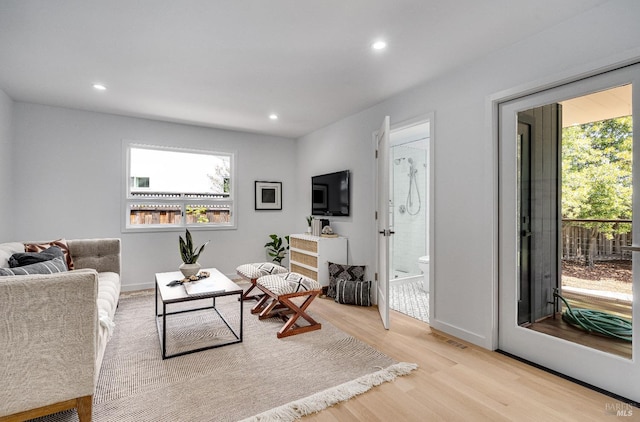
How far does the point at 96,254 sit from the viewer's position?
3.38 meters

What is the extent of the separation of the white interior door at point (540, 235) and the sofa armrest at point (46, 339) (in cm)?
282

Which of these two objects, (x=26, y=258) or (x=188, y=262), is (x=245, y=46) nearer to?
(x=188, y=262)

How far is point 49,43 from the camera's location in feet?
7.78

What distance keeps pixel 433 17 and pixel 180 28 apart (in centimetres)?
174

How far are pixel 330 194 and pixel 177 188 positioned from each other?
2315 millimetres

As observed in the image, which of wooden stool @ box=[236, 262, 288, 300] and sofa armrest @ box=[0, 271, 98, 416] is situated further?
wooden stool @ box=[236, 262, 288, 300]

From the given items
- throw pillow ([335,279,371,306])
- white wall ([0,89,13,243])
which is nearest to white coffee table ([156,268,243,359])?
throw pillow ([335,279,371,306])

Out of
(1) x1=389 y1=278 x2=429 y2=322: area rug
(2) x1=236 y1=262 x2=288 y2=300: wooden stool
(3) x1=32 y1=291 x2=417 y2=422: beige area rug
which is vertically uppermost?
(2) x1=236 y1=262 x2=288 y2=300: wooden stool

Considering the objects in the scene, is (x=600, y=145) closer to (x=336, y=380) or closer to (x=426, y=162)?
(x=336, y=380)

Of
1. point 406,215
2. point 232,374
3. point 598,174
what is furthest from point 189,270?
point 406,215

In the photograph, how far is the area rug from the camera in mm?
3449

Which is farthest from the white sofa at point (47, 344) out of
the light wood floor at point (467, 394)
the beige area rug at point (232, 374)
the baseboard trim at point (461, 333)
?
the baseboard trim at point (461, 333)
